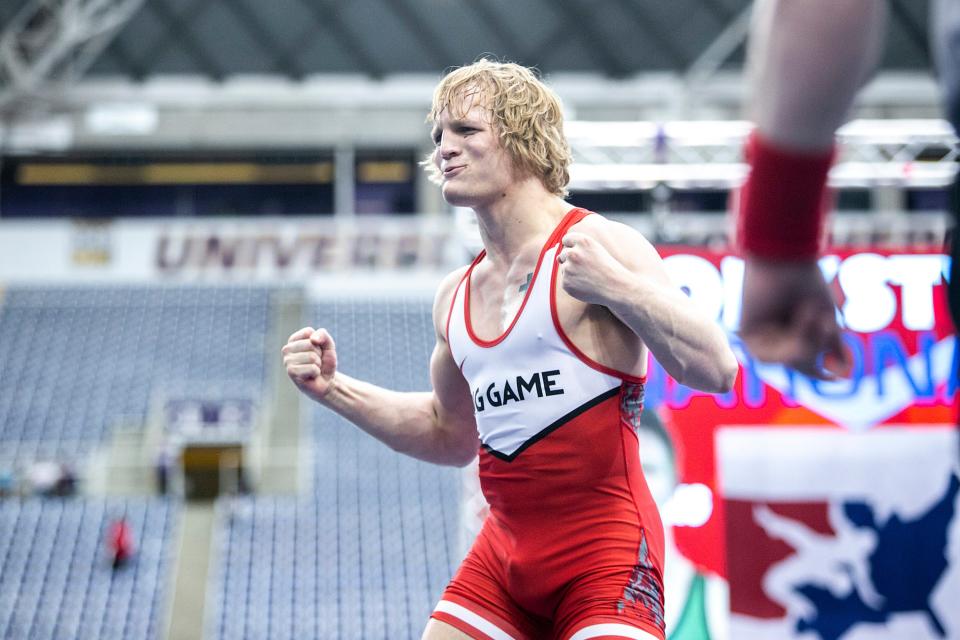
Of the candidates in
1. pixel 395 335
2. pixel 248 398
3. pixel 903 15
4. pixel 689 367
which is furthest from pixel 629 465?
pixel 903 15

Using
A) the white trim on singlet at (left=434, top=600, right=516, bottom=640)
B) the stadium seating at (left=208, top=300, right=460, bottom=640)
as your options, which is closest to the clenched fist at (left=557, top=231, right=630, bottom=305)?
the white trim on singlet at (left=434, top=600, right=516, bottom=640)

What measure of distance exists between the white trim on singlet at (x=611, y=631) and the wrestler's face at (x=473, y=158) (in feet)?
3.86

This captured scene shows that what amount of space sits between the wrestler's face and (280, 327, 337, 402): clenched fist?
0.61 meters

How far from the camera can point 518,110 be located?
9.74ft

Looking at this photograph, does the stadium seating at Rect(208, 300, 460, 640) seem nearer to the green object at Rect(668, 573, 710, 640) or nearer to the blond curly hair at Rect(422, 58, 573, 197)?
the green object at Rect(668, 573, 710, 640)

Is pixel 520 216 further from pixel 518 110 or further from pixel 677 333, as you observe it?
pixel 677 333

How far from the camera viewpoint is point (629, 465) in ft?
9.36

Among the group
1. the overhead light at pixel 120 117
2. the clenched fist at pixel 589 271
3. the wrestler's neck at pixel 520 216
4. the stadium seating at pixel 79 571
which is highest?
the overhead light at pixel 120 117

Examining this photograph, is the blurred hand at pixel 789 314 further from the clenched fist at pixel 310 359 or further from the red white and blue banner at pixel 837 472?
the red white and blue banner at pixel 837 472

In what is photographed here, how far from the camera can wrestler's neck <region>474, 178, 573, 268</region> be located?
2.97 metres

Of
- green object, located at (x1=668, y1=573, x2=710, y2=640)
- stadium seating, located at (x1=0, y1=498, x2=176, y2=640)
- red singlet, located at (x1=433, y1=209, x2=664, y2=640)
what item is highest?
stadium seating, located at (x1=0, y1=498, x2=176, y2=640)

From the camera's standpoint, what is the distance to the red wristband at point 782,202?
121 centimetres

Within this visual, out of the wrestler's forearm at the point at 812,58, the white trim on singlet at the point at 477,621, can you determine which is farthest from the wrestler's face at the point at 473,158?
the wrestler's forearm at the point at 812,58

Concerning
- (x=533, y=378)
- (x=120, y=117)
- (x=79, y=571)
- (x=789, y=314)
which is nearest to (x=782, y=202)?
(x=789, y=314)
